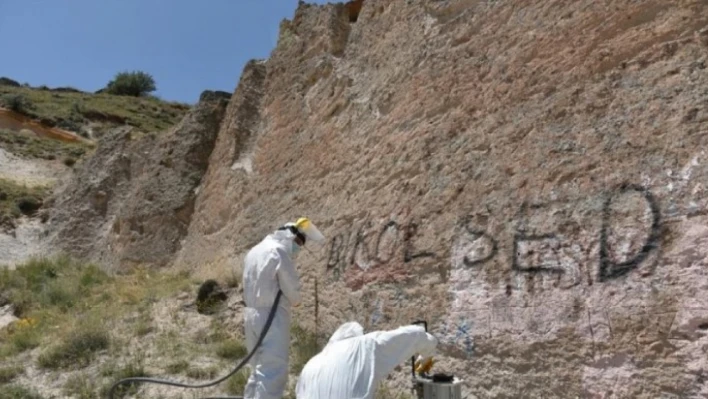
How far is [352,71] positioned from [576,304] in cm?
461

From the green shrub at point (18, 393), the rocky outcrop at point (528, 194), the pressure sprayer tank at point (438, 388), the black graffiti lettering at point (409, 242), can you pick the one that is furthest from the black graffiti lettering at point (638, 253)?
the green shrub at point (18, 393)

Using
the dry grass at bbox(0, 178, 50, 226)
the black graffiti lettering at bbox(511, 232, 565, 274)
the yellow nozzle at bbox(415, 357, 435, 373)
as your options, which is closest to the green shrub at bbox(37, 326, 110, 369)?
the yellow nozzle at bbox(415, 357, 435, 373)

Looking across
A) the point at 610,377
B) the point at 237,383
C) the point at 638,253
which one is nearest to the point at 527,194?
the point at 638,253

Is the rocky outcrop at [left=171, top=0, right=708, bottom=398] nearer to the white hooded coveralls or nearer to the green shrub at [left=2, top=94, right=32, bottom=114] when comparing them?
the white hooded coveralls

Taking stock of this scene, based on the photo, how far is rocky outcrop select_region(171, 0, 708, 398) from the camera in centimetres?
373

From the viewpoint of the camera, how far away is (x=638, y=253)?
3.79 meters

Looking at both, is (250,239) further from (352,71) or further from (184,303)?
(352,71)

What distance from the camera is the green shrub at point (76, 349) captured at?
7.11 m

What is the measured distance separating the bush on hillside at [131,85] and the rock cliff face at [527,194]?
36.2 meters

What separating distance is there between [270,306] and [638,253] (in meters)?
2.43

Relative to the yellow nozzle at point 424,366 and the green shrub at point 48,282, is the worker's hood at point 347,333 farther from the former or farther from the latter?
the green shrub at point 48,282

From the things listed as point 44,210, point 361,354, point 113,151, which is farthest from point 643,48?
point 44,210

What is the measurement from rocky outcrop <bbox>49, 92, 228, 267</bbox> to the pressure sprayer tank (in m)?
8.61

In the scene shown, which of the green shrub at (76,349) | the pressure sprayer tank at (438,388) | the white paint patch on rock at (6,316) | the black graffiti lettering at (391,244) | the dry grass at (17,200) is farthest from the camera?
the dry grass at (17,200)
